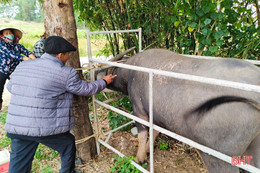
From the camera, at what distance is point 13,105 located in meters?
1.78

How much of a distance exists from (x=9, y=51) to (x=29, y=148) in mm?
1508

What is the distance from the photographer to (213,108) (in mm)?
1495

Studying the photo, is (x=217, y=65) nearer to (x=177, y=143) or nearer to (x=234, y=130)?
(x=234, y=130)

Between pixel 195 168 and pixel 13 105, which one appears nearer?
pixel 13 105

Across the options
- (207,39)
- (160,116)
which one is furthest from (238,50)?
(160,116)

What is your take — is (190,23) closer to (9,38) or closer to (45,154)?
(9,38)

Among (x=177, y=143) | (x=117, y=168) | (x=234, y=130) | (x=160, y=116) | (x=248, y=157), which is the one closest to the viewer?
(x=234, y=130)

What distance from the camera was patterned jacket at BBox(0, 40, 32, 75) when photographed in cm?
270

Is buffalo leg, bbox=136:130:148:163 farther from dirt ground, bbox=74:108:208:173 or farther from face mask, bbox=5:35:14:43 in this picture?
face mask, bbox=5:35:14:43

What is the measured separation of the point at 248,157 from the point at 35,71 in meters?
1.90

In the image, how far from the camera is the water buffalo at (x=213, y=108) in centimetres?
137

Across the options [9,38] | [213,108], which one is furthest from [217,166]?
[9,38]

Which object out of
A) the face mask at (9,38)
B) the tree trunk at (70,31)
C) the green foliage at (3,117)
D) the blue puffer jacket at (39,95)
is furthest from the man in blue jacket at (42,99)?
the green foliage at (3,117)

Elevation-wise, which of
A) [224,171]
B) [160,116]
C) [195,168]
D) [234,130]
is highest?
[234,130]
